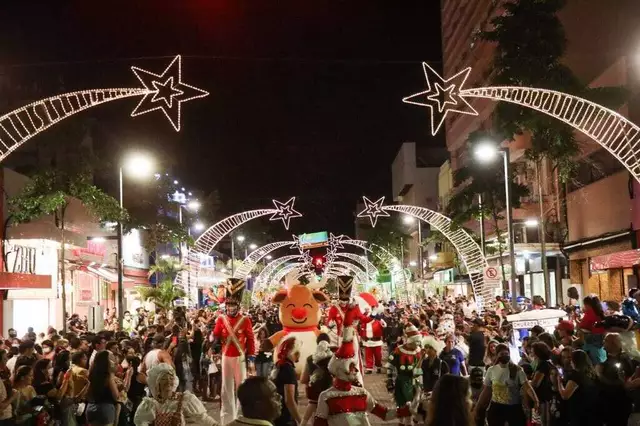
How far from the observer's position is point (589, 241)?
33.6 meters

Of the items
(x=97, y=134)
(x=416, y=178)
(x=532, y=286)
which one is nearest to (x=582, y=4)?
(x=532, y=286)

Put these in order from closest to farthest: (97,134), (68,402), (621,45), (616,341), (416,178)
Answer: (616,341) < (68,402) < (621,45) < (97,134) < (416,178)

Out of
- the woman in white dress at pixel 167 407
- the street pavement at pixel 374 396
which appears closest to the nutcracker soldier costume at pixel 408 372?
the street pavement at pixel 374 396

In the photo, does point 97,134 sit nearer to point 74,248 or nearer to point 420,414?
point 74,248

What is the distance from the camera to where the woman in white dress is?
7.19 meters

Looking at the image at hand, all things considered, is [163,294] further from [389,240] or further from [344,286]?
[389,240]

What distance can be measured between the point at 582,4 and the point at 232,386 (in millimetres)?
27691


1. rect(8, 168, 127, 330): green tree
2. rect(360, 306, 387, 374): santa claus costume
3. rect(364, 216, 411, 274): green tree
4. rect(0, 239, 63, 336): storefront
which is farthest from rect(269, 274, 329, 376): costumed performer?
rect(364, 216, 411, 274): green tree

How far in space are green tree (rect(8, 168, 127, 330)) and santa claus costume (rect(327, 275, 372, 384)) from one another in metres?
9.23

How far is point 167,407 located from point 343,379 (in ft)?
6.59

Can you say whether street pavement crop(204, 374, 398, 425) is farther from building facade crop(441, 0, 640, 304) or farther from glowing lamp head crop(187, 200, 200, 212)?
glowing lamp head crop(187, 200, 200, 212)

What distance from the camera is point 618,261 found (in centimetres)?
2756

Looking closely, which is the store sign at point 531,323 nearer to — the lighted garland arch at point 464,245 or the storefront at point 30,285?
the lighted garland arch at point 464,245

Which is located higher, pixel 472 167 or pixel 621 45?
pixel 621 45
